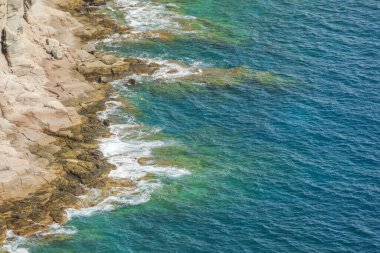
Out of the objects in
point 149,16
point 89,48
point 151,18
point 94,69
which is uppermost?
point 149,16

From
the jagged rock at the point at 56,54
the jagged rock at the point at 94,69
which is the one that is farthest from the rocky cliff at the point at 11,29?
the jagged rock at the point at 94,69

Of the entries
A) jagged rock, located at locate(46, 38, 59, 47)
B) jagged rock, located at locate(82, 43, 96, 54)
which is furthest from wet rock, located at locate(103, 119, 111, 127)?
jagged rock, located at locate(82, 43, 96, 54)

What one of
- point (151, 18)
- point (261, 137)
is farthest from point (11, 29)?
point (261, 137)

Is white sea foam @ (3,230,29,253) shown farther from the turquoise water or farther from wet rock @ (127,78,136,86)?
wet rock @ (127,78,136,86)

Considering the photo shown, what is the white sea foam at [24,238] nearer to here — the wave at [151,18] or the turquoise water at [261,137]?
the turquoise water at [261,137]

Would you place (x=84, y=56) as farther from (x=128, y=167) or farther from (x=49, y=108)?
(x=128, y=167)

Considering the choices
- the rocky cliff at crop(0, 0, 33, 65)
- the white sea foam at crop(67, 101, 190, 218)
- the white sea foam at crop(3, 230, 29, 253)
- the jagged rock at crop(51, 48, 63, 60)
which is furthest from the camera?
the jagged rock at crop(51, 48, 63, 60)
